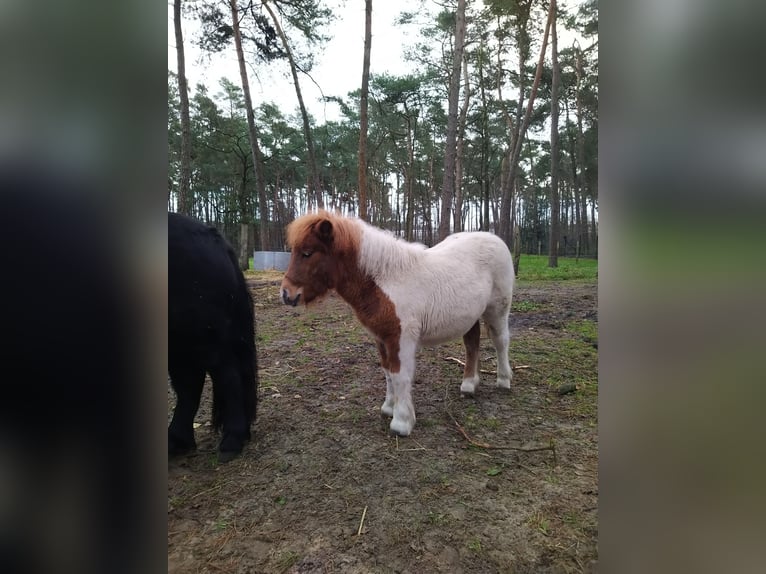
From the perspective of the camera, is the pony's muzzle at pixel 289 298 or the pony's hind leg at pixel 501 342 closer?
the pony's muzzle at pixel 289 298

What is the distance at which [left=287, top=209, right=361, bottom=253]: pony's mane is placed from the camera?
8.57 feet

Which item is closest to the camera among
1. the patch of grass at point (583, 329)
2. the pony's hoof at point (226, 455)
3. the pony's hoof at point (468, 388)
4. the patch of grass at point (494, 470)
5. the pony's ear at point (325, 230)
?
the patch of grass at point (494, 470)

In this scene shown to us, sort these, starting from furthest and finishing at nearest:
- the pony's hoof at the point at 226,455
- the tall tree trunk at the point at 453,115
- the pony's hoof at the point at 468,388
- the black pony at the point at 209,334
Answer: the tall tree trunk at the point at 453,115 < the pony's hoof at the point at 468,388 < the pony's hoof at the point at 226,455 < the black pony at the point at 209,334

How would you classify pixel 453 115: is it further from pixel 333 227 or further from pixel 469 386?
pixel 469 386

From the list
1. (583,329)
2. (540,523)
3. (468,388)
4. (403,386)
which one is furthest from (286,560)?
(583,329)

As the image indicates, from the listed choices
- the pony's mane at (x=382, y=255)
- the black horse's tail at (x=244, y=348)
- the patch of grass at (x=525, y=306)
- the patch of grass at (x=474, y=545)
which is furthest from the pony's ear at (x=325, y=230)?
the patch of grass at (x=525, y=306)

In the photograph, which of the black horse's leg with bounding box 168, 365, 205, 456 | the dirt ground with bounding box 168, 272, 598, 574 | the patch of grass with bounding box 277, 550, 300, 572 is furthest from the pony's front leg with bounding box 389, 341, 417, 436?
the black horse's leg with bounding box 168, 365, 205, 456

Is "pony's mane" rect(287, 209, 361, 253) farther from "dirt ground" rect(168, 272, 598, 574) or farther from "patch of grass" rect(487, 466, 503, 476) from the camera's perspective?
"patch of grass" rect(487, 466, 503, 476)

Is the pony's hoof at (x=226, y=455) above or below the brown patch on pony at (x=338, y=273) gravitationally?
below

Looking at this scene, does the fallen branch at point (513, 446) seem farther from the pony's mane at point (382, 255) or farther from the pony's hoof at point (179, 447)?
the pony's hoof at point (179, 447)

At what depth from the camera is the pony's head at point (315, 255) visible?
8.51ft

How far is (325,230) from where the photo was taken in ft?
8.55

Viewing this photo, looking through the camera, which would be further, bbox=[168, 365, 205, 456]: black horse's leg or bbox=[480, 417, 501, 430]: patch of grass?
bbox=[480, 417, 501, 430]: patch of grass
